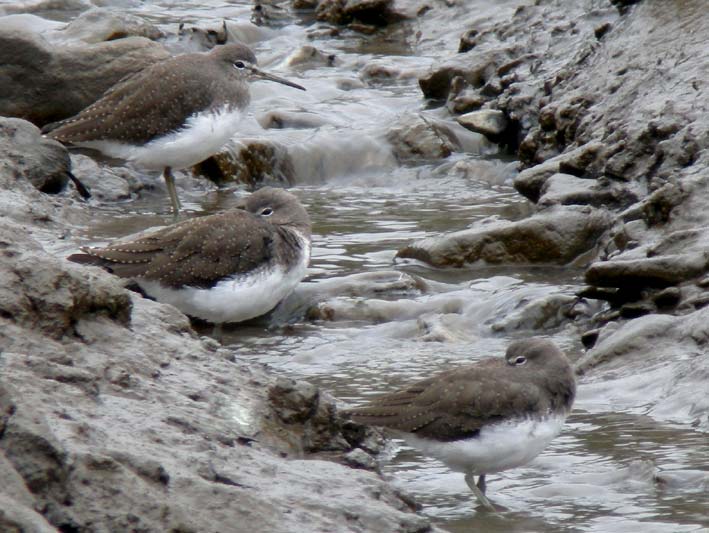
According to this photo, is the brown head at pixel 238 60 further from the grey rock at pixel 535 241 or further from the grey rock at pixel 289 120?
the grey rock at pixel 535 241

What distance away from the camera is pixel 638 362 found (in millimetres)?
7285

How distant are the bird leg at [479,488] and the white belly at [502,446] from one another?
5 cm

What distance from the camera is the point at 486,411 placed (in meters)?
6.13

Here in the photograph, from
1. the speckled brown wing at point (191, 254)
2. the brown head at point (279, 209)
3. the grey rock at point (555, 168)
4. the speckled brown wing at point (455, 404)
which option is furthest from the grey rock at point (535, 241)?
the speckled brown wing at point (455, 404)

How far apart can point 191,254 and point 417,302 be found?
5.37 ft

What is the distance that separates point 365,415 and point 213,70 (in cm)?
613

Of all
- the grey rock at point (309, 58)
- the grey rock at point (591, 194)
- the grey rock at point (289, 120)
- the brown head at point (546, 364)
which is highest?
the brown head at point (546, 364)

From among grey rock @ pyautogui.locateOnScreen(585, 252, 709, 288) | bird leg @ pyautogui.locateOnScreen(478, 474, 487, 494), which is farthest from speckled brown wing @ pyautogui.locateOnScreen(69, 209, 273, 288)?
bird leg @ pyautogui.locateOnScreen(478, 474, 487, 494)

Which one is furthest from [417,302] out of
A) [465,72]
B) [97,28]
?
[97,28]

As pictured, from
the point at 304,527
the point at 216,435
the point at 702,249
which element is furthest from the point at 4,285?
the point at 702,249

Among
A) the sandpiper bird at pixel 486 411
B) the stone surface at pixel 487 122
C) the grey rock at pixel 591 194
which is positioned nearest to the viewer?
the sandpiper bird at pixel 486 411

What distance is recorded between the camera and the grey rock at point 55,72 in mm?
13086

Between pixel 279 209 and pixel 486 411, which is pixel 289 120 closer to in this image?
pixel 279 209

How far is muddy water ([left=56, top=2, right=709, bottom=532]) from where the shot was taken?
587 cm
